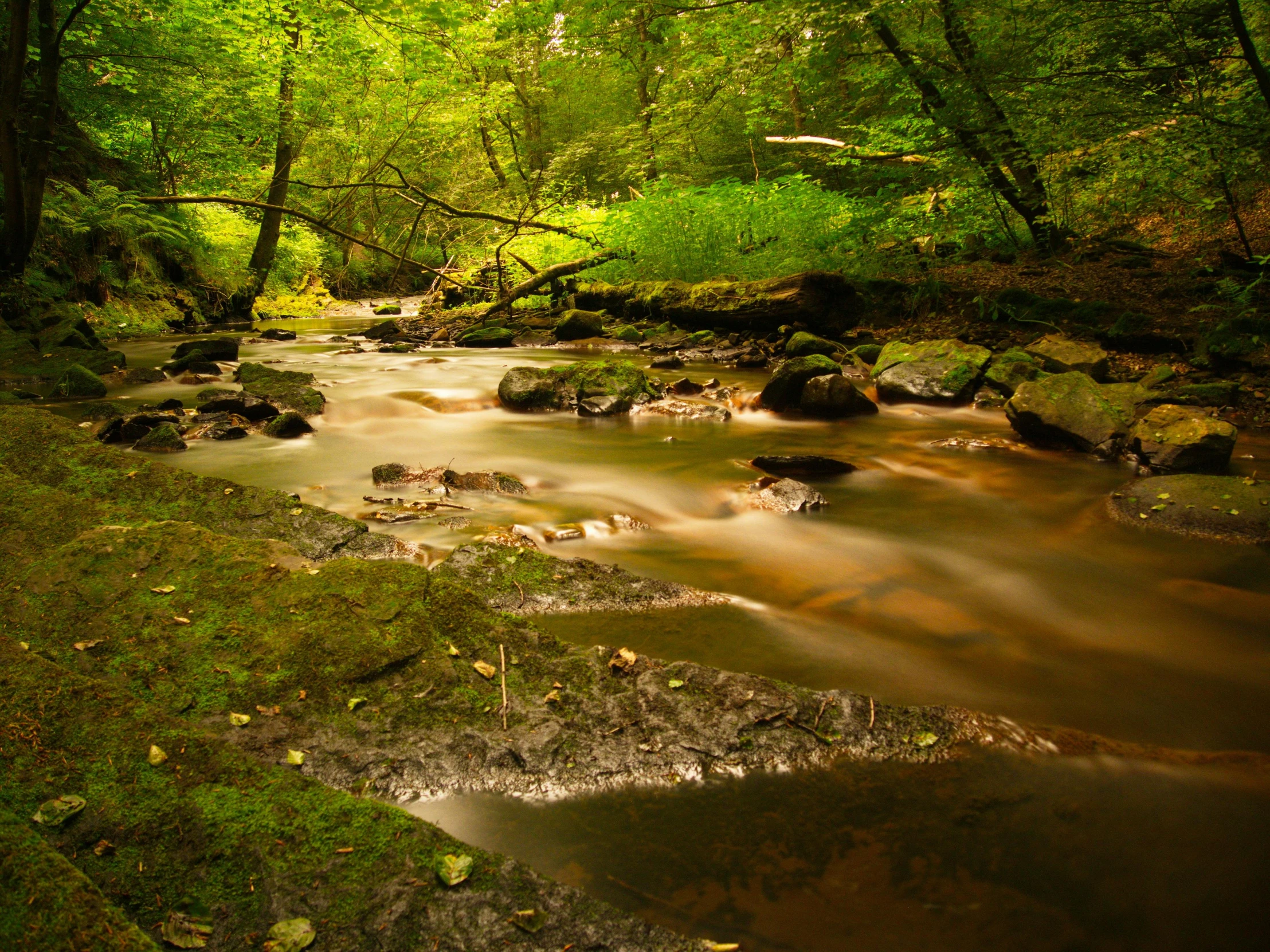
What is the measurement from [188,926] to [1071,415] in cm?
802

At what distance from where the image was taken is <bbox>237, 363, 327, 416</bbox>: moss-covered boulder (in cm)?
898

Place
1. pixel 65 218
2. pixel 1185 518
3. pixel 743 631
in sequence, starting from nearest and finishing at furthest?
pixel 743 631 < pixel 1185 518 < pixel 65 218

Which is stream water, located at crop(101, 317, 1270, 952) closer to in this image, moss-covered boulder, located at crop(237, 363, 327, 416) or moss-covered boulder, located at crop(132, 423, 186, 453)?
moss-covered boulder, located at crop(132, 423, 186, 453)

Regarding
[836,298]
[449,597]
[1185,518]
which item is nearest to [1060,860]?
[449,597]

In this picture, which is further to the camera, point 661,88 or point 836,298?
point 661,88

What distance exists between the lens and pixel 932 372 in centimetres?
962

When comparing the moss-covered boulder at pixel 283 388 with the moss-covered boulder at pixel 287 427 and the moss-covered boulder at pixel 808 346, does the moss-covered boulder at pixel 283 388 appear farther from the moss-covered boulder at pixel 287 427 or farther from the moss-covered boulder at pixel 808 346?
the moss-covered boulder at pixel 808 346

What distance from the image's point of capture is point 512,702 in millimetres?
2438

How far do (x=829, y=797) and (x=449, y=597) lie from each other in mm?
1516

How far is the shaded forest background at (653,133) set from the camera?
914 centimetres

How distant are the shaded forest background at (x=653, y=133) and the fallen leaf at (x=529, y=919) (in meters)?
6.40

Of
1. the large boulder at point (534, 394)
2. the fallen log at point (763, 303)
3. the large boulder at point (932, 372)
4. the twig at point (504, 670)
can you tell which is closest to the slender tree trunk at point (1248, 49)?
the large boulder at point (932, 372)

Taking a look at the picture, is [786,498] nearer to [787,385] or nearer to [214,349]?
[787,385]

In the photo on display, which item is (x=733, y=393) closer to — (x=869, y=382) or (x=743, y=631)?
(x=869, y=382)
